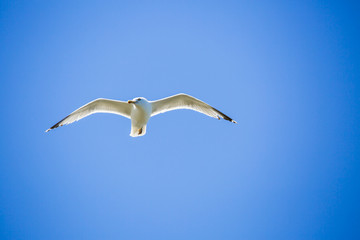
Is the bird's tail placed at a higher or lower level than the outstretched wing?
lower

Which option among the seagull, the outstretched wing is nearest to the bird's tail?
the seagull

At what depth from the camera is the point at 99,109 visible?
7062 mm

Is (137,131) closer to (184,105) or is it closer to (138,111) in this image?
(138,111)

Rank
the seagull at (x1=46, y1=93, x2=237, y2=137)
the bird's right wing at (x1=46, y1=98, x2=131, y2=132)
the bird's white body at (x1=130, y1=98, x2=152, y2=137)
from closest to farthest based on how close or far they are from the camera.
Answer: the bird's white body at (x1=130, y1=98, x2=152, y2=137), the seagull at (x1=46, y1=93, x2=237, y2=137), the bird's right wing at (x1=46, y1=98, x2=131, y2=132)

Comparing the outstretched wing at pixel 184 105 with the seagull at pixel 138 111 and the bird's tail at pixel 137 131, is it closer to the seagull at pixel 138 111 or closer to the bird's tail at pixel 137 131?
the seagull at pixel 138 111

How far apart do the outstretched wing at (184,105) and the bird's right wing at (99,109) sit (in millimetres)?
681

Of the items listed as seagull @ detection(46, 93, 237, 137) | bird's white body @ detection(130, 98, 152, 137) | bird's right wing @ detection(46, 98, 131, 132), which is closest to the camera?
bird's white body @ detection(130, 98, 152, 137)

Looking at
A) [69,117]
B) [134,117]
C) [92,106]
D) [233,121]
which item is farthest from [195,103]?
[69,117]

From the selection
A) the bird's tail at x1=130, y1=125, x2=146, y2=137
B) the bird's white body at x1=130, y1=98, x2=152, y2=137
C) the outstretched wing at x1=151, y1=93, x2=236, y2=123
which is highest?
the outstretched wing at x1=151, y1=93, x2=236, y2=123

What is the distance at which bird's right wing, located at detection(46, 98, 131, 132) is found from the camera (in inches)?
270

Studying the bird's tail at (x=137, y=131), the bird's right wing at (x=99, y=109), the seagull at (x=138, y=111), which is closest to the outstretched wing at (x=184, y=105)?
the seagull at (x=138, y=111)

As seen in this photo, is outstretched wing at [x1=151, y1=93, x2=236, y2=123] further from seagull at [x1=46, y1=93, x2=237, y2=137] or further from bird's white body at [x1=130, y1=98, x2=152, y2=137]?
bird's white body at [x1=130, y1=98, x2=152, y2=137]

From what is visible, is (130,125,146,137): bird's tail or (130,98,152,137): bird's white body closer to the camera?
(130,98,152,137): bird's white body

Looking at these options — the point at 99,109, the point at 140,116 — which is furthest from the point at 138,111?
the point at 99,109
